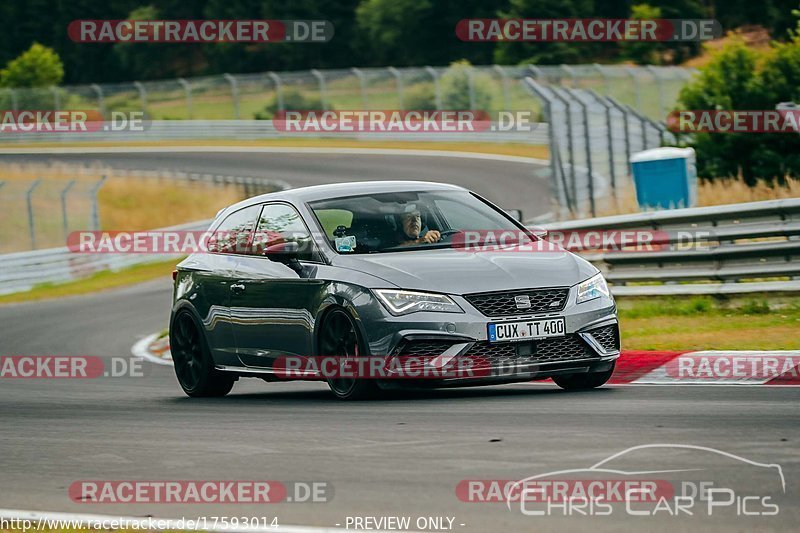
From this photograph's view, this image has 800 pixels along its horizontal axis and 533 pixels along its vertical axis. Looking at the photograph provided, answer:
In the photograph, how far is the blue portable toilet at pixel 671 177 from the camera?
824 inches

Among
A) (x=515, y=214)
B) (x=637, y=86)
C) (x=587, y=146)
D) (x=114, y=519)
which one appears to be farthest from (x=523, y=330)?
(x=637, y=86)

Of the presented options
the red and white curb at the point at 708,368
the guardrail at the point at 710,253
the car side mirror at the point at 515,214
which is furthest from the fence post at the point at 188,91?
the car side mirror at the point at 515,214

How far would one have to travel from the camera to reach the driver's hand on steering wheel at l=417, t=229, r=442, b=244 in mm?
10719

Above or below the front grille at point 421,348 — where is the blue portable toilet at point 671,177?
below

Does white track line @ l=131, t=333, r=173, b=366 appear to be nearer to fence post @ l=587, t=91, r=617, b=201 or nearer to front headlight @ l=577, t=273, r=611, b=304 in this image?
front headlight @ l=577, t=273, r=611, b=304

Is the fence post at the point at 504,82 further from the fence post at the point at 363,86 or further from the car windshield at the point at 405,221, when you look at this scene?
the car windshield at the point at 405,221

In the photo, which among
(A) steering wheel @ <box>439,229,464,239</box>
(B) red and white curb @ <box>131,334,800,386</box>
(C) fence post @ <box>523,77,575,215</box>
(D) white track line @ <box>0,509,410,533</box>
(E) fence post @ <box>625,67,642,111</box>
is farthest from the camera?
(E) fence post @ <box>625,67,642,111</box>

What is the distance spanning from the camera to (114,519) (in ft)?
21.0

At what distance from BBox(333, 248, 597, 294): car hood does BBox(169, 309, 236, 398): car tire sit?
7.17ft

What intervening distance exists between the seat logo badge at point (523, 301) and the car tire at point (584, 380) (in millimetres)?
930

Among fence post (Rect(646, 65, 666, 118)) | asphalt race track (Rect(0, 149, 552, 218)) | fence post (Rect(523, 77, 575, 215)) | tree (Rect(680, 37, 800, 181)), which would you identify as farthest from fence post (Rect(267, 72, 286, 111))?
fence post (Rect(523, 77, 575, 215))

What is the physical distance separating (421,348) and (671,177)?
1197cm

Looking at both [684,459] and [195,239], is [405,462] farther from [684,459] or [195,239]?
[195,239]

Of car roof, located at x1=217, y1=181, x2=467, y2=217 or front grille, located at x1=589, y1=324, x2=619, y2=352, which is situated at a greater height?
car roof, located at x1=217, y1=181, x2=467, y2=217
